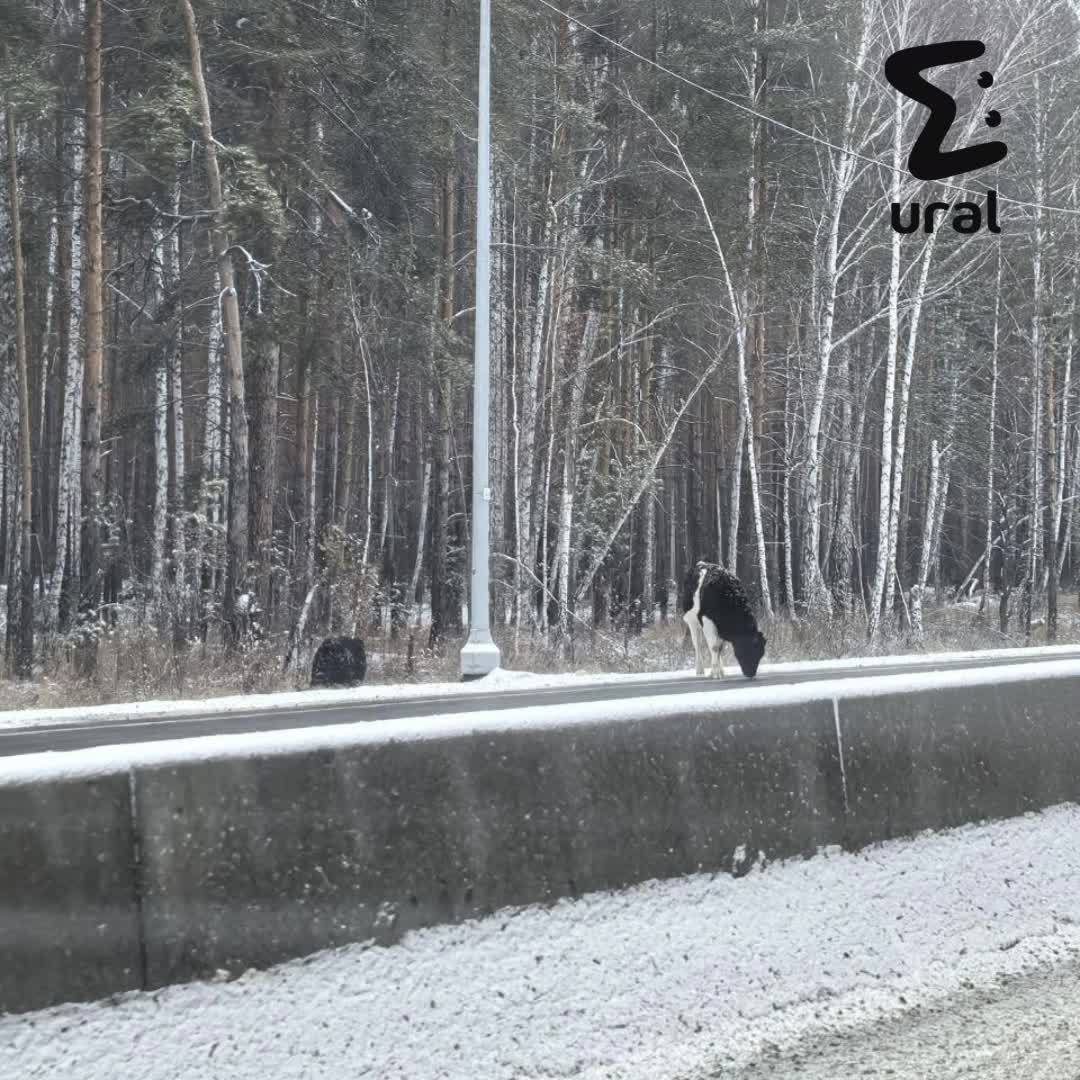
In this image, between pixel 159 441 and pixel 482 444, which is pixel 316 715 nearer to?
pixel 482 444

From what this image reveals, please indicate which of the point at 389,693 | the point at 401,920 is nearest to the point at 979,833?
the point at 401,920

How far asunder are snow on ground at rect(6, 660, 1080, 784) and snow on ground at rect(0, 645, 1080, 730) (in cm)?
738

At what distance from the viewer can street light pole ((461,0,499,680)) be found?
52.5 ft

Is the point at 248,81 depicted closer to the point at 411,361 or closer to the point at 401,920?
the point at 411,361

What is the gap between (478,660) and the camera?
15.9m

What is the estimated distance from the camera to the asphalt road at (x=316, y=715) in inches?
362

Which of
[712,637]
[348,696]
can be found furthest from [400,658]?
[712,637]

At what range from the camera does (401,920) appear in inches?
149

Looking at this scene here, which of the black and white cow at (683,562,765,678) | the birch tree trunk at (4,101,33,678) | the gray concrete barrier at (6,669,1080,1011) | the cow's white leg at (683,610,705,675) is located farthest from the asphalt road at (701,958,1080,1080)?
the birch tree trunk at (4,101,33,678)

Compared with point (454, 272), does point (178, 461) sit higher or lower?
lower

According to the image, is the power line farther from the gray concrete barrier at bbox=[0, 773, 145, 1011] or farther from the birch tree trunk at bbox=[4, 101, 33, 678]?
the gray concrete barrier at bbox=[0, 773, 145, 1011]

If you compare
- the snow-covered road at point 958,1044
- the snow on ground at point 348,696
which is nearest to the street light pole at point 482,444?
the snow on ground at point 348,696

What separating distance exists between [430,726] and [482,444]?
1278cm

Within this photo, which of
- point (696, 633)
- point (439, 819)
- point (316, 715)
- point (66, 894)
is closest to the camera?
point (66, 894)
